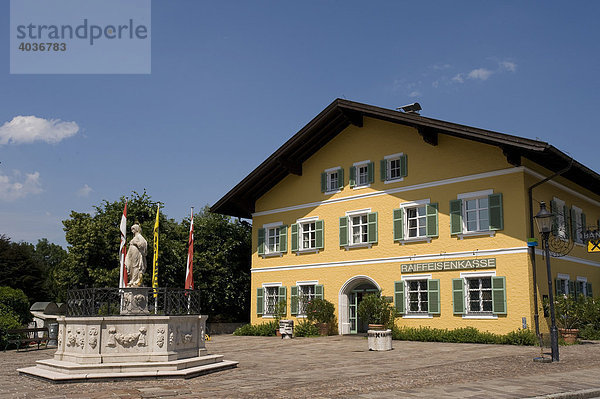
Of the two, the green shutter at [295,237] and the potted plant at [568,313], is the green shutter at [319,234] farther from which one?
the potted plant at [568,313]

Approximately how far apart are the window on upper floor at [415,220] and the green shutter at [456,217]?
73 centimetres

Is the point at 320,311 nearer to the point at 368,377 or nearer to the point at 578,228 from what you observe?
the point at 578,228

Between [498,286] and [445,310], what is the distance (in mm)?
2260

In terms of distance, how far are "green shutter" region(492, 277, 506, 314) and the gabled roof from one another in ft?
13.6

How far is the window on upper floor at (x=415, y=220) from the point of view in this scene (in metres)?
22.7

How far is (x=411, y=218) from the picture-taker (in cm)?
2358

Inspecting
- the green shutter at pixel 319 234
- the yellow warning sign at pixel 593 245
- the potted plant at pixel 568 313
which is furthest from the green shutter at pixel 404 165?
the yellow warning sign at pixel 593 245

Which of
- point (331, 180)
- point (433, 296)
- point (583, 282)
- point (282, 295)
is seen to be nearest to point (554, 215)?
point (583, 282)

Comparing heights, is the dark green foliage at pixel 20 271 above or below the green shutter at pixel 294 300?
above

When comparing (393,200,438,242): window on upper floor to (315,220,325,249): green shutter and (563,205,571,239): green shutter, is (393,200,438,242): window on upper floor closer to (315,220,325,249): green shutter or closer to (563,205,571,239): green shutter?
(315,220,325,249): green shutter

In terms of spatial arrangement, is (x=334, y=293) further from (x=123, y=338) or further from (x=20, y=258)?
(x=20, y=258)

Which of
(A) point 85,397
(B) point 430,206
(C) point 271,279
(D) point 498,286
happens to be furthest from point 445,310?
(A) point 85,397

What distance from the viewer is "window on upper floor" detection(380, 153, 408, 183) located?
24.2 meters

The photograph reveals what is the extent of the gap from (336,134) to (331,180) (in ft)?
6.91
